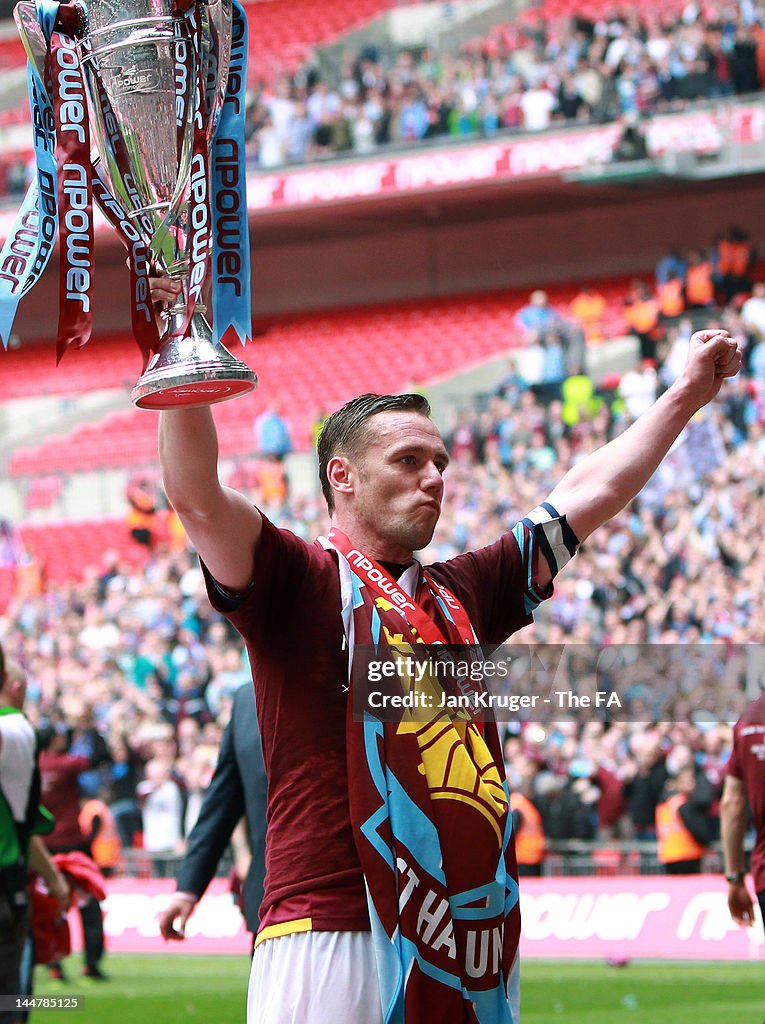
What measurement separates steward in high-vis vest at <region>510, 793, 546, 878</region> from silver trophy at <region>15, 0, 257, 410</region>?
9441 mm

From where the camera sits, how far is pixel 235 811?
559 centimetres

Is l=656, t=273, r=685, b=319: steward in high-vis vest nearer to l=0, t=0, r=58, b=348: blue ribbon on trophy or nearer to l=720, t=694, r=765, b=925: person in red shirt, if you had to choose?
l=720, t=694, r=765, b=925: person in red shirt

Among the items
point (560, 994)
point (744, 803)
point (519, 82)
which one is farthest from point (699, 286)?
point (744, 803)

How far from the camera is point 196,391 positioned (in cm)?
285

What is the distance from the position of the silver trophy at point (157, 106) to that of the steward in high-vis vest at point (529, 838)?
944 cm

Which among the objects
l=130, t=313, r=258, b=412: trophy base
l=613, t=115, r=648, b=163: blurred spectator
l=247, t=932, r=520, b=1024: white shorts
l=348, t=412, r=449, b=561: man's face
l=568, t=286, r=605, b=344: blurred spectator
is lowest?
l=247, t=932, r=520, b=1024: white shorts

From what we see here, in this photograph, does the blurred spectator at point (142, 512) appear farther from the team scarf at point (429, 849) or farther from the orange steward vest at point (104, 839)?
the team scarf at point (429, 849)

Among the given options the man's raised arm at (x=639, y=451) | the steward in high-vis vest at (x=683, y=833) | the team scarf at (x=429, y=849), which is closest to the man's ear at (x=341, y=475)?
the team scarf at (x=429, y=849)

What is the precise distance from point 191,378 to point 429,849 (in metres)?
0.94

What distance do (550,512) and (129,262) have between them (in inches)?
42.3

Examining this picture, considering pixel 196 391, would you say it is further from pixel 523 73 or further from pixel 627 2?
pixel 627 2

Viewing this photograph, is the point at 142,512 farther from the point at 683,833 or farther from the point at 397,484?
the point at 397,484

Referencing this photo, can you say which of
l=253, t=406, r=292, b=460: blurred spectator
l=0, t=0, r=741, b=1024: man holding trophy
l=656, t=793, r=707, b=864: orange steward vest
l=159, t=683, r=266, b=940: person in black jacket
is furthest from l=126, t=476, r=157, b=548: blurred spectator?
l=0, t=0, r=741, b=1024: man holding trophy

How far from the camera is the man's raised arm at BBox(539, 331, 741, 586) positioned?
363cm
